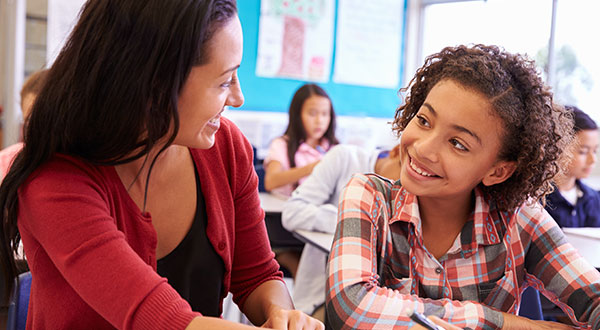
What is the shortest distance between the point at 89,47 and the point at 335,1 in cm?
449

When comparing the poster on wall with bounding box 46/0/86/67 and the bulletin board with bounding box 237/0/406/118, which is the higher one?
the poster on wall with bounding box 46/0/86/67

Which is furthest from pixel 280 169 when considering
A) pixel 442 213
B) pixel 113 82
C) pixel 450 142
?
pixel 113 82

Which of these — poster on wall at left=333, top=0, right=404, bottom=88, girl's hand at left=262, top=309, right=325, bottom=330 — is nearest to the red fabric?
girl's hand at left=262, top=309, right=325, bottom=330

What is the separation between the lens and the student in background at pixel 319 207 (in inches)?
84.8

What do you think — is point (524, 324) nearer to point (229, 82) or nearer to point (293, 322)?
point (293, 322)

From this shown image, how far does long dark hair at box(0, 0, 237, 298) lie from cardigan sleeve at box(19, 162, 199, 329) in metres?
0.04

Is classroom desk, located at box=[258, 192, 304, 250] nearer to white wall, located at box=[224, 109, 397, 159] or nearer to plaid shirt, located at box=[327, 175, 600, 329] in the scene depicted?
plaid shirt, located at box=[327, 175, 600, 329]

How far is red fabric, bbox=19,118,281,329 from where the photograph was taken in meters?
0.73

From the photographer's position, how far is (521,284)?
1173mm

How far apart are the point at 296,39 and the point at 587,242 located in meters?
3.39

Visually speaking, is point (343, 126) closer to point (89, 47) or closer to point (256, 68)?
point (256, 68)

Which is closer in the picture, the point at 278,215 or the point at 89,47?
the point at 89,47

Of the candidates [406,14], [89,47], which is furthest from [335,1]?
[89,47]

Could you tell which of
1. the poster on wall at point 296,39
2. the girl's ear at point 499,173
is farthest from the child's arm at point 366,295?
the poster on wall at point 296,39
